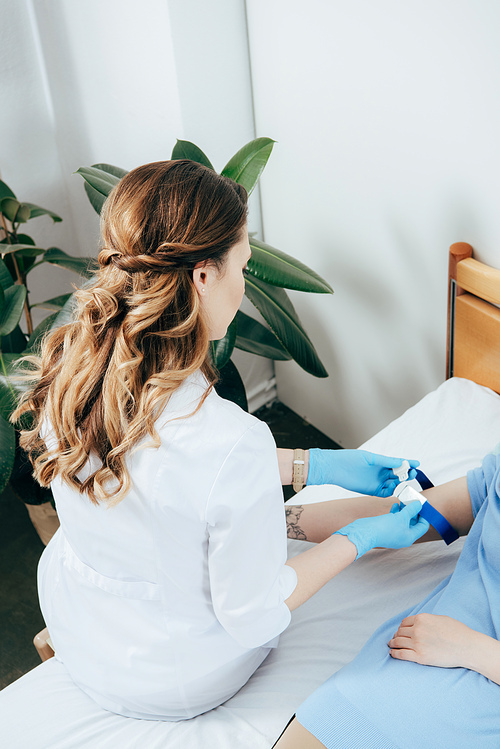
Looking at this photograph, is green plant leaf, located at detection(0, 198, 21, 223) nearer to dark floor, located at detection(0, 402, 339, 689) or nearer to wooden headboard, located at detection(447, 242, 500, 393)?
dark floor, located at detection(0, 402, 339, 689)

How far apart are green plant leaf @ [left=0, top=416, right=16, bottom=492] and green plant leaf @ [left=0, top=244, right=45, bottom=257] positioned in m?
0.47

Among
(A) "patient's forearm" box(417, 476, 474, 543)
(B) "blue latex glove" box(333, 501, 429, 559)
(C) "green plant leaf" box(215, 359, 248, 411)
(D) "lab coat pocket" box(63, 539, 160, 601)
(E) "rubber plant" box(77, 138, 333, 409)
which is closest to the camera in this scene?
(D) "lab coat pocket" box(63, 539, 160, 601)

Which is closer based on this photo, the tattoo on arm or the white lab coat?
the white lab coat

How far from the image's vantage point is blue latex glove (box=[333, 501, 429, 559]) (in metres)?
1.08

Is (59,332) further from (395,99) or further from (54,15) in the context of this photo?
(54,15)

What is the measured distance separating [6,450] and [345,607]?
83cm

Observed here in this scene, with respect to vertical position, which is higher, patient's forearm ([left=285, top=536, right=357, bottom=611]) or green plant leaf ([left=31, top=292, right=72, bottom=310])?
green plant leaf ([left=31, top=292, right=72, bottom=310])

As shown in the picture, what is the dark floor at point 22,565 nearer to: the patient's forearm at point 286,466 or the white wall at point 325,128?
the white wall at point 325,128

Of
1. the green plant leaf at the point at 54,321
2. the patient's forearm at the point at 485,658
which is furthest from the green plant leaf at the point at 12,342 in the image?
the patient's forearm at the point at 485,658

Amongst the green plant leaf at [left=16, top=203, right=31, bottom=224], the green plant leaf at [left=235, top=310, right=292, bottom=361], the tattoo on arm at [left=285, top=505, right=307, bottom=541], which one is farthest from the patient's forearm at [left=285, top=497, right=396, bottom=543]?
the green plant leaf at [left=16, top=203, right=31, bottom=224]

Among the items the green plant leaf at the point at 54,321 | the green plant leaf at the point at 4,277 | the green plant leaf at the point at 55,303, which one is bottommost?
the green plant leaf at the point at 55,303

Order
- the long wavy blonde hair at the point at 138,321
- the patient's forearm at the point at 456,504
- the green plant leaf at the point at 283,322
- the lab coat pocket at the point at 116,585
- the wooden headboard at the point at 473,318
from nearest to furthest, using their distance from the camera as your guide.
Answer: the long wavy blonde hair at the point at 138,321 < the lab coat pocket at the point at 116,585 < the patient's forearm at the point at 456,504 < the wooden headboard at the point at 473,318 < the green plant leaf at the point at 283,322

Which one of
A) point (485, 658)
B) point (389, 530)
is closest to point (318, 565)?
point (389, 530)

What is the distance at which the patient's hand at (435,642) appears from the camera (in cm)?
92
